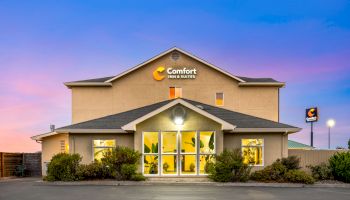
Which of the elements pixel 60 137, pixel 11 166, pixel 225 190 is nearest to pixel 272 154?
pixel 225 190

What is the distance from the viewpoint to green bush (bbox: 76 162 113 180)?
18672 millimetres

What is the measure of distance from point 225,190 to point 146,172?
5.88 m

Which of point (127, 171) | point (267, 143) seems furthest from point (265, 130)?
point (127, 171)

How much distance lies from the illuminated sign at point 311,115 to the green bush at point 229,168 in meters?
28.9

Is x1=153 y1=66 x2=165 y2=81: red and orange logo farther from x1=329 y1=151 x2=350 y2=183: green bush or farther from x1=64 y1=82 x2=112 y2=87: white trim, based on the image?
x1=329 y1=151 x2=350 y2=183: green bush

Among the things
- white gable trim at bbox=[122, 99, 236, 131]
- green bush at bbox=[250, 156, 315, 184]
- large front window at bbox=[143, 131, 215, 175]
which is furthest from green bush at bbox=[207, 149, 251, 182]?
white gable trim at bbox=[122, 99, 236, 131]

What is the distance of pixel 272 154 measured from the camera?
21.1 m

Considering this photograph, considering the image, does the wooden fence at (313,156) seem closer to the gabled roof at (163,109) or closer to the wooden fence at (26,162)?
the gabled roof at (163,109)

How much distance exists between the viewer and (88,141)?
20859mm

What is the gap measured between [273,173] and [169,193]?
277 inches

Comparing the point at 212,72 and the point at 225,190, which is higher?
the point at 212,72

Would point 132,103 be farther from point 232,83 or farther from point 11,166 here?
point 11,166

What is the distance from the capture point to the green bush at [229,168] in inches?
724

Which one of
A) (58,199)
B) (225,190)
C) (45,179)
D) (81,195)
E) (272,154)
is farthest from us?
(272,154)
